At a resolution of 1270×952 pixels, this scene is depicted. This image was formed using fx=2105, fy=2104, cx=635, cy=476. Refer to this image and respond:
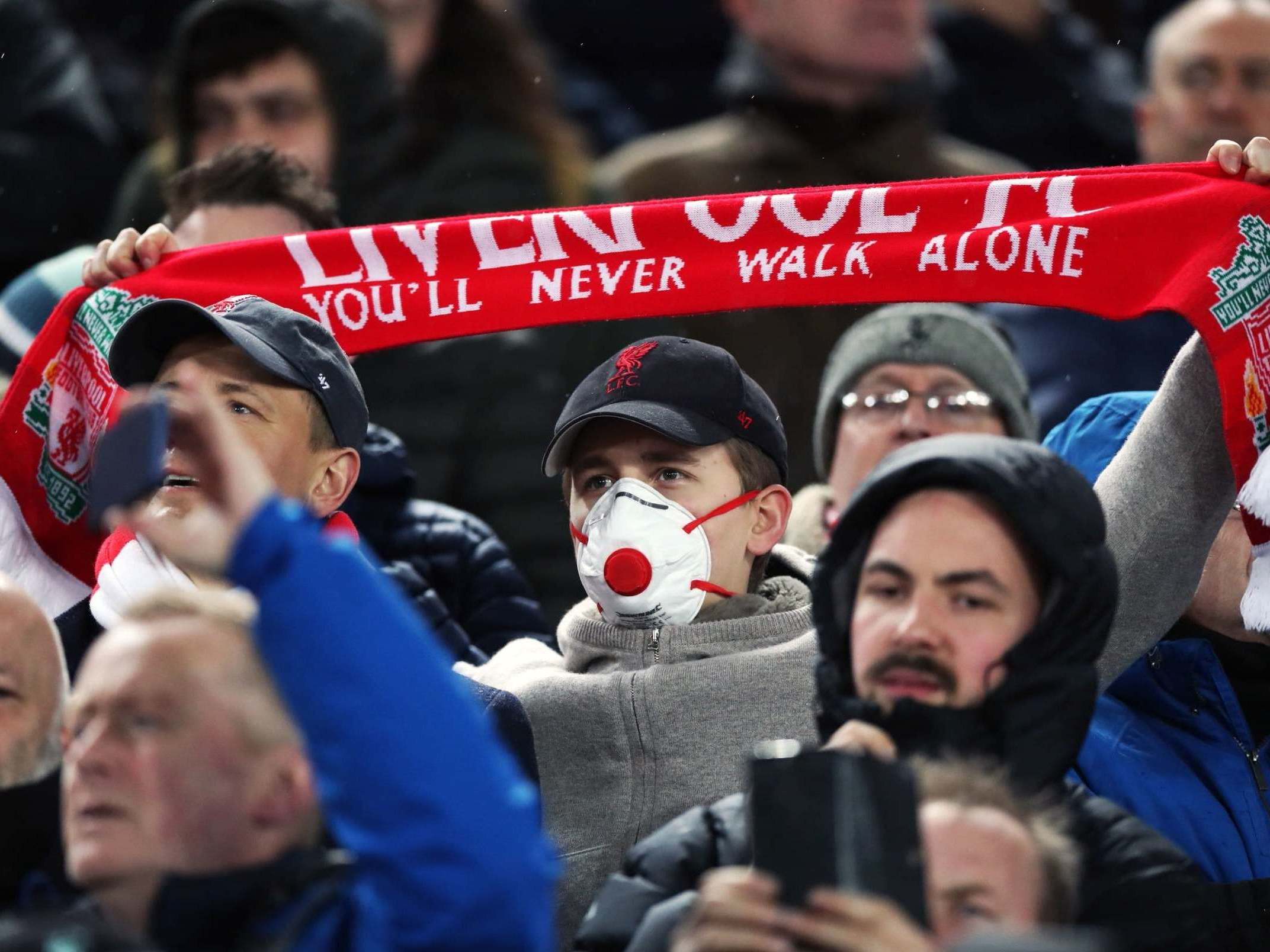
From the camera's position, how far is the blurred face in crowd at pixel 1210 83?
562cm

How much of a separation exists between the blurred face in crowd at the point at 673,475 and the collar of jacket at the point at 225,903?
1343 mm

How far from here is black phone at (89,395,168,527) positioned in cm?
231

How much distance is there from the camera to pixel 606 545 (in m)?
3.63

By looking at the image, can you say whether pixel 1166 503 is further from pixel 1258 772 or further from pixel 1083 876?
pixel 1083 876

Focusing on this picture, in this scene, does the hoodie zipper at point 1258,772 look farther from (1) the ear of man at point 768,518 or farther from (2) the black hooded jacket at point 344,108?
(2) the black hooded jacket at point 344,108

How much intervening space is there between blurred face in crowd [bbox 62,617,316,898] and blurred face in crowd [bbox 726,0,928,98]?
12.3ft

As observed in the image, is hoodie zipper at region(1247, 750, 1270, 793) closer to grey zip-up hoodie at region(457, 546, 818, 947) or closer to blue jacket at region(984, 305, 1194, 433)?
grey zip-up hoodie at region(457, 546, 818, 947)

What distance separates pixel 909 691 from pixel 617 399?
3.47 feet

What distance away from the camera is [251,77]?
18.3 feet

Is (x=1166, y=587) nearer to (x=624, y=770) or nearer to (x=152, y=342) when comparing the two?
(x=624, y=770)

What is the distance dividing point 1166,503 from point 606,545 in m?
0.95

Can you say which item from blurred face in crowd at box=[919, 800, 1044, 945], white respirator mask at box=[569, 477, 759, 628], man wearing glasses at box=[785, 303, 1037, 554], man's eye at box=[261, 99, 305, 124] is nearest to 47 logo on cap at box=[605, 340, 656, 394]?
white respirator mask at box=[569, 477, 759, 628]

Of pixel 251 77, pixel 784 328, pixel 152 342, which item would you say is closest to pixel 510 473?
pixel 784 328

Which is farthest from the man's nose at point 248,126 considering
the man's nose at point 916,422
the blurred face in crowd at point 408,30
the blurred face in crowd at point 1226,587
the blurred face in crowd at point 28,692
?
the blurred face in crowd at point 1226,587
